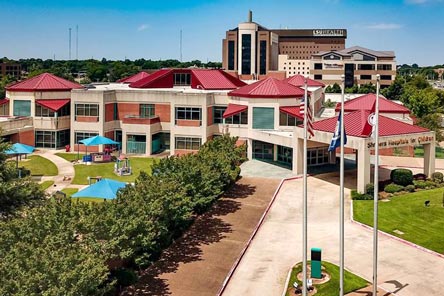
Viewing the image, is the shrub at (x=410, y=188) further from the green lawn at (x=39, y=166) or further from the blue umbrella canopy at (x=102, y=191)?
the green lawn at (x=39, y=166)

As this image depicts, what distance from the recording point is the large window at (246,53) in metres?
184

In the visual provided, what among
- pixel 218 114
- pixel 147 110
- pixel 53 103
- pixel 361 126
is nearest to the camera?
pixel 361 126

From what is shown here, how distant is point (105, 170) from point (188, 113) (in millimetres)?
14391

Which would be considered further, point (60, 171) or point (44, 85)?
point (44, 85)

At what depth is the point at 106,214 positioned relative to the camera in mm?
22844

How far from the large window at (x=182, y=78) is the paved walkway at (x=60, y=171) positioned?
2143 cm

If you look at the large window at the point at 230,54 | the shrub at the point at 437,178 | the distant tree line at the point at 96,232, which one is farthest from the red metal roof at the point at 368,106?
the large window at the point at 230,54

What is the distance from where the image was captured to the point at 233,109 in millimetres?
61156

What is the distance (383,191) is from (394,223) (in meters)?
8.65

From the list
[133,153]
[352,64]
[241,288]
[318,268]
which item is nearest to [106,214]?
[241,288]

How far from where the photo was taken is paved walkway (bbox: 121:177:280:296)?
79.7 ft

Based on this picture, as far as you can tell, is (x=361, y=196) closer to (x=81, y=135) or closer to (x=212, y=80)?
(x=212, y=80)

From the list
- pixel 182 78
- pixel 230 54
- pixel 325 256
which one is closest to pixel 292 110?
pixel 182 78

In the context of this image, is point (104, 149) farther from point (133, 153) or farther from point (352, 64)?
point (352, 64)
